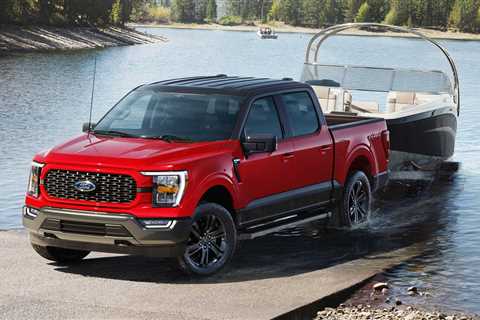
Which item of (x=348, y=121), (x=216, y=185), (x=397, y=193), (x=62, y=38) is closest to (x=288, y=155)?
(x=216, y=185)

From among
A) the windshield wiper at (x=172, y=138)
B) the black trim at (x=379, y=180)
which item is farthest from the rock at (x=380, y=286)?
the black trim at (x=379, y=180)

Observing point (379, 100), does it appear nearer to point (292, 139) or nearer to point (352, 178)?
point (352, 178)

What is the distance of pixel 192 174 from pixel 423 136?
33.9ft

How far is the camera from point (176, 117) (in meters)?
10.5

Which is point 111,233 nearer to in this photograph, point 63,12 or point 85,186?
point 85,186

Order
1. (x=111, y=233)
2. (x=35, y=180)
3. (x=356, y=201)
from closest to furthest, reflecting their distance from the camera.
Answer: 1. (x=111, y=233)
2. (x=35, y=180)
3. (x=356, y=201)

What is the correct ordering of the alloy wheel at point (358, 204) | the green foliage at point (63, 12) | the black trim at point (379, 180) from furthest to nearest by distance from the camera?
the green foliage at point (63, 12) < the black trim at point (379, 180) < the alloy wheel at point (358, 204)

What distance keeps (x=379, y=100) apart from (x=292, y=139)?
1037 cm

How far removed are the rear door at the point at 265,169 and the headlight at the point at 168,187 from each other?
2.85 ft

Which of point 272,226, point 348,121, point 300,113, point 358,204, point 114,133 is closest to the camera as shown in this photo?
point 114,133

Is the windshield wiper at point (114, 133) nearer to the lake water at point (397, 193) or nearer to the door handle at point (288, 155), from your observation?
the door handle at point (288, 155)

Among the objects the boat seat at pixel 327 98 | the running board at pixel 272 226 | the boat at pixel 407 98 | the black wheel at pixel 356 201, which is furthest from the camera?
the boat seat at pixel 327 98

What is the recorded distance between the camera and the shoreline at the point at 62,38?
9050cm

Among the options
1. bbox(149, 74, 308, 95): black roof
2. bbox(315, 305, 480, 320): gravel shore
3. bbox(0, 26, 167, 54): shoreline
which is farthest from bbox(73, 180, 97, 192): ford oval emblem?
bbox(0, 26, 167, 54): shoreline
